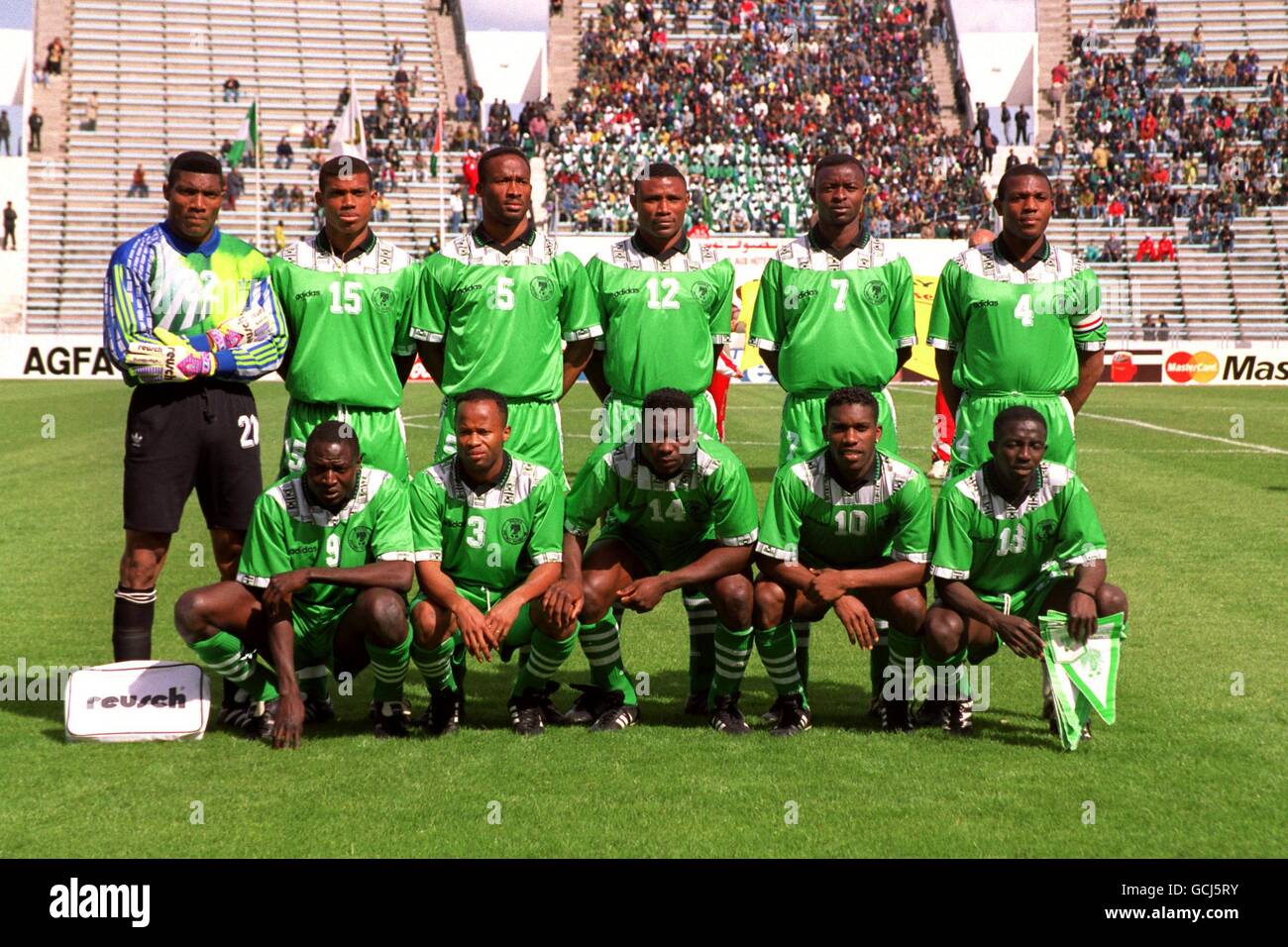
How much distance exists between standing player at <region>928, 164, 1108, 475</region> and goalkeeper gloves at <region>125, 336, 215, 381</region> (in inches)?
122

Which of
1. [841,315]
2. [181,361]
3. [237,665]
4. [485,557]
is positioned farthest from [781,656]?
[181,361]

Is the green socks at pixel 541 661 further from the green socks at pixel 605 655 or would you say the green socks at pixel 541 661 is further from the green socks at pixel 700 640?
the green socks at pixel 700 640

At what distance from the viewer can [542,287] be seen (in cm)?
635

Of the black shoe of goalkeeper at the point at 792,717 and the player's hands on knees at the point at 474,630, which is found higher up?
the player's hands on knees at the point at 474,630

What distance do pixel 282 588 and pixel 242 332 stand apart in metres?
1.08

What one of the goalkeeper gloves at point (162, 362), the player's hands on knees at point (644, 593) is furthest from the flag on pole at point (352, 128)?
the player's hands on knees at point (644, 593)

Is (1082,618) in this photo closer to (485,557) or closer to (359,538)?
(485,557)

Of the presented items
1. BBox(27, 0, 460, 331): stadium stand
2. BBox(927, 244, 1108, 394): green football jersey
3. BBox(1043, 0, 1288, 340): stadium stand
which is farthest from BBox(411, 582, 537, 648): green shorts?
BBox(27, 0, 460, 331): stadium stand

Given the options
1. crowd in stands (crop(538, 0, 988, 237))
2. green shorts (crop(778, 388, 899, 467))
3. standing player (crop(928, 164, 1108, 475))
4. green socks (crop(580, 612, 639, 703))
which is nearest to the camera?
green socks (crop(580, 612, 639, 703))

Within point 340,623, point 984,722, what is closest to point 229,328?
point 340,623

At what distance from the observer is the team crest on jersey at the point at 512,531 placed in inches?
231

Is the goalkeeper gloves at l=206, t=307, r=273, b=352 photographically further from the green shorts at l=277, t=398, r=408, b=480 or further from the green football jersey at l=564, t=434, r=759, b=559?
→ the green football jersey at l=564, t=434, r=759, b=559

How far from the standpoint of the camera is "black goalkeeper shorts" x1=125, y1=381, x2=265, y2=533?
5.86 m

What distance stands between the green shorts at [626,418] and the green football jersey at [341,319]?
923mm
